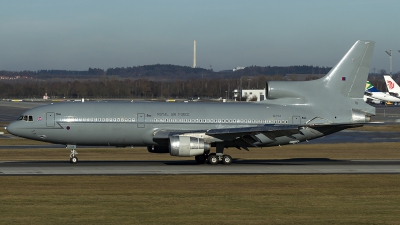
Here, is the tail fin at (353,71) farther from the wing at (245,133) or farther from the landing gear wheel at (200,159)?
the landing gear wheel at (200,159)

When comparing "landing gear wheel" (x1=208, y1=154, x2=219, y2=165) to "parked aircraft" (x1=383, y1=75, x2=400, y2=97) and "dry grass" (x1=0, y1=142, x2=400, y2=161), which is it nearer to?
"dry grass" (x1=0, y1=142, x2=400, y2=161)

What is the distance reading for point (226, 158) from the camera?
126ft

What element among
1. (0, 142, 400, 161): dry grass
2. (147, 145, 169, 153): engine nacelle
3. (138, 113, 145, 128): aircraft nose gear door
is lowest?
(0, 142, 400, 161): dry grass

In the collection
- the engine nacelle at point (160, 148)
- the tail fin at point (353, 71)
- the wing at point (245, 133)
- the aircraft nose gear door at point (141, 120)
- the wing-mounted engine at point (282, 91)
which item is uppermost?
the tail fin at point (353, 71)

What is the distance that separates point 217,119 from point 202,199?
48.8 ft

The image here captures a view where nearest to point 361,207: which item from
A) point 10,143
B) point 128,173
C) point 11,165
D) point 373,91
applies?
point 128,173

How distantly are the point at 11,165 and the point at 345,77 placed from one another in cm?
2238

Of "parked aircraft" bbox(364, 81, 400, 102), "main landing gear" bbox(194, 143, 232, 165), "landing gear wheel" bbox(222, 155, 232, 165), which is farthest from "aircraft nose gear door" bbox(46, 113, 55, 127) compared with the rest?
"parked aircraft" bbox(364, 81, 400, 102)

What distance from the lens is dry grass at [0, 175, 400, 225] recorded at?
1997cm

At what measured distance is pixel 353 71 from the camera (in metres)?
40.5

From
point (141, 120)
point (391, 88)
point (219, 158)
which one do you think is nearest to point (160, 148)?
point (141, 120)

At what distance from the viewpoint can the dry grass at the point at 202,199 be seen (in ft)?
65.5

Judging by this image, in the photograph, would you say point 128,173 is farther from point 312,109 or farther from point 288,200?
point 312,109

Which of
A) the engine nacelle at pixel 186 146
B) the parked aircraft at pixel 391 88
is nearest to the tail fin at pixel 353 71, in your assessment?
the engine nacelle at pixel 186 146
